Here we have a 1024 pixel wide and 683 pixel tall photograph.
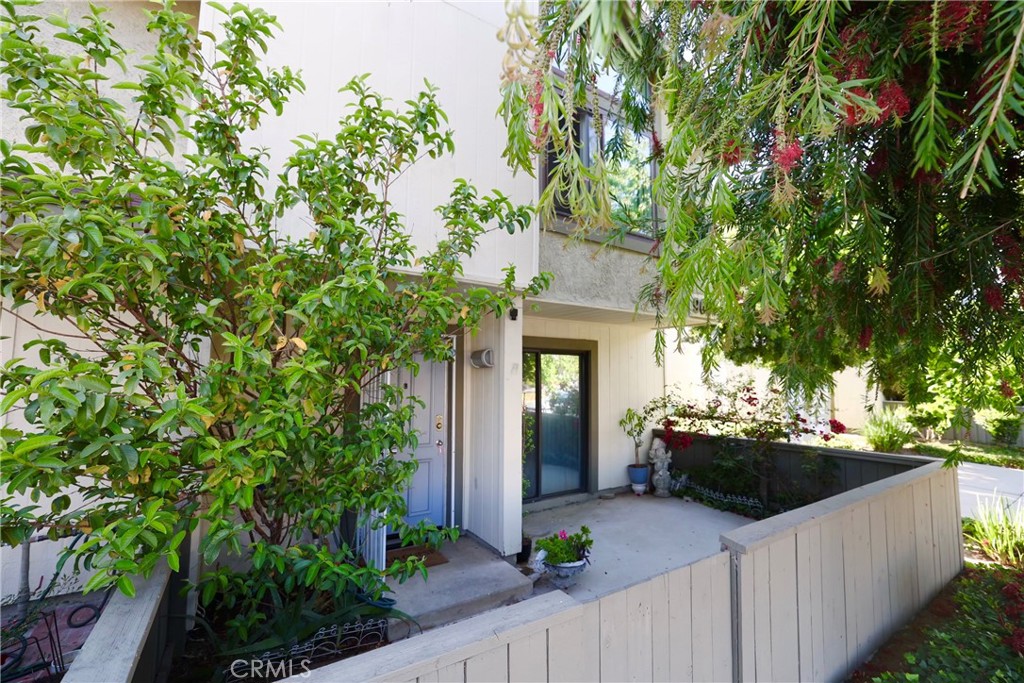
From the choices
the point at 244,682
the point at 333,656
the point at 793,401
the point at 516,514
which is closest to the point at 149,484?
the point at 244,682

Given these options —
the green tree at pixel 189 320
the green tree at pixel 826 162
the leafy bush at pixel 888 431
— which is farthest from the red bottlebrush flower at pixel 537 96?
the leafy bush at pixel 888 431

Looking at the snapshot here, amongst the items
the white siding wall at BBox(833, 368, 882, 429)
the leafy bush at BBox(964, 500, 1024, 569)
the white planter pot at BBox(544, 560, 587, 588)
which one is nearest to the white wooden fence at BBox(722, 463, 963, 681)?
the leafy bush at BBox(964, 500, 1024, 569)

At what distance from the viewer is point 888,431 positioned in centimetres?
1053

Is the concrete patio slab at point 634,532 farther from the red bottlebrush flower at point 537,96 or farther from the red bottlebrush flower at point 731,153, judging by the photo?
the red bottlebrush flower at point 537,96

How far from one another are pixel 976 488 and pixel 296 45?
12.3 m

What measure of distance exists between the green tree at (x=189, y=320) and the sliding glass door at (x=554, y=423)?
3.53m

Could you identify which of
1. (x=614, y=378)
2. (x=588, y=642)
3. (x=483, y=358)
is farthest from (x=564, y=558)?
(x=614, y=378)

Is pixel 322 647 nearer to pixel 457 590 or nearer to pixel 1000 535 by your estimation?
pixel 457 590

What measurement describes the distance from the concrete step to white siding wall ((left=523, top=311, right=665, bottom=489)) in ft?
10.7

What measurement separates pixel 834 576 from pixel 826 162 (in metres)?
2.68

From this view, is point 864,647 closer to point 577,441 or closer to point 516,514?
point 516,514

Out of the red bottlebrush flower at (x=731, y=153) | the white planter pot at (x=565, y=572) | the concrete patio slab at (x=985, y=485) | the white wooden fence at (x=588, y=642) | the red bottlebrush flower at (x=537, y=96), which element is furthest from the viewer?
the concrete patio slab at (x=985, y=485)

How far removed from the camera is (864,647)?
125 inches

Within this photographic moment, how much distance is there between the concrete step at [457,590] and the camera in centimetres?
342
